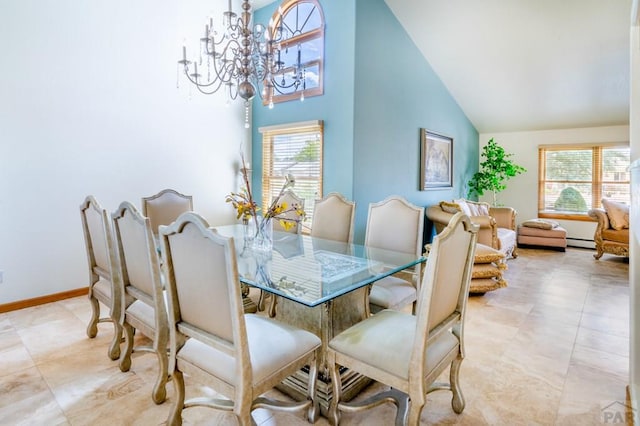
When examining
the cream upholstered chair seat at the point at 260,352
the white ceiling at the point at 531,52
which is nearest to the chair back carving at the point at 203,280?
the cream upholstered chair seat at the point at 260,352

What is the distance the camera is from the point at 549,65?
482 cm

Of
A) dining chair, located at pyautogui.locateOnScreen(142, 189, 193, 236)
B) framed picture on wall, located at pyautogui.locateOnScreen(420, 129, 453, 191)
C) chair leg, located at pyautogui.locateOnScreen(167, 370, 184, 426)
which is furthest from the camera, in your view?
framed picture on wall, located at pyautogui.locateOnScreen(420, 129, 453, 191)

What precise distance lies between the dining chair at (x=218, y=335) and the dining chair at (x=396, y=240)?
892 millimetres

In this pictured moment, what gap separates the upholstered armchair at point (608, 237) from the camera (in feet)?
17.5

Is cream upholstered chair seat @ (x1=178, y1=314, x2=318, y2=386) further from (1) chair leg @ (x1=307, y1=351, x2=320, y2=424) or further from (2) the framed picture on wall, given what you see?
(2) the framed picture on wall

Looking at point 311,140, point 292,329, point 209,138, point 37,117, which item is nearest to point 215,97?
point 209,138

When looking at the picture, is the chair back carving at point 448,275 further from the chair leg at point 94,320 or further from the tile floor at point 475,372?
the chair leg at point 94,320

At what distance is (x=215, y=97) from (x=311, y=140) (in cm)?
155

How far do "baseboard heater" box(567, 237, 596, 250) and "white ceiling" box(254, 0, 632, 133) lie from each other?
209 cm

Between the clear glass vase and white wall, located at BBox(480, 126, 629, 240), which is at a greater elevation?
white wall, located at BBox(480, 126, 629, 240)

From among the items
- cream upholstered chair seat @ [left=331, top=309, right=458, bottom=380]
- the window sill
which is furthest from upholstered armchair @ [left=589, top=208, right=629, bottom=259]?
cream upholstered chair seat @ [left=331, top=309, right=458, bottom=380]

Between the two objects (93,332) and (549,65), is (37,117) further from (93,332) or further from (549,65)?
(549,65)

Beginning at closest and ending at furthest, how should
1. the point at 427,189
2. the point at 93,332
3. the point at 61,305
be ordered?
1. the point at 93,332
2. the point at 61,305
3. the point at 427,189

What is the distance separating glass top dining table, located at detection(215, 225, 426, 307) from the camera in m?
1.82
